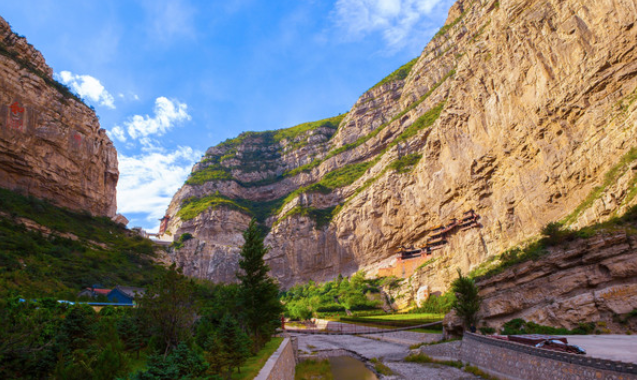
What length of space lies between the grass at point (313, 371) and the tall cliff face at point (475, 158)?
73.2ft

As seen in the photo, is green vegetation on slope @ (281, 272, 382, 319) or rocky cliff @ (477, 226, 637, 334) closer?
rocky cliff @ (477, 226, 637, 334)

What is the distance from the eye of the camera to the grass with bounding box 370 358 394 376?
1729cm

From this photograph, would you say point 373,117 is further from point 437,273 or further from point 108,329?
point 108,329

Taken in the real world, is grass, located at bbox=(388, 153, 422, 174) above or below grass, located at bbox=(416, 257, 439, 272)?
above

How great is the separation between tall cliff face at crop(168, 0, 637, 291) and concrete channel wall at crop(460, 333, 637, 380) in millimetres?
15584

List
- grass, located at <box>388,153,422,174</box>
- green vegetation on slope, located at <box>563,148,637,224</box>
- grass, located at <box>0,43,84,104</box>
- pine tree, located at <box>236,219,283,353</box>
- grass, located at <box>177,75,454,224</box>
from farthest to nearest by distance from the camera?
grass, located at <box>177,75,454,224</box> → grass, located at <box>388,153,422,174</box> → grass, located at <box>0,43,84,104</box> → green vegetation on slope, located at <box>563,148,637,224</box> → pine tree, located at <box>236,219,283,353</box>

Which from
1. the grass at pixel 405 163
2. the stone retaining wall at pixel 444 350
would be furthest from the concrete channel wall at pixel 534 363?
the grass at pixel 405 163

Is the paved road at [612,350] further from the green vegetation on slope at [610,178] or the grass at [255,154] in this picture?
the grass at [255,154]

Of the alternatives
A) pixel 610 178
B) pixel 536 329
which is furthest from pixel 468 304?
pixel 610 178

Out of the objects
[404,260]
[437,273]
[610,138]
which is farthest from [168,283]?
[404,260]

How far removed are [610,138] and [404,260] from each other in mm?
30473

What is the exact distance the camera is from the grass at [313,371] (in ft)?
55.0

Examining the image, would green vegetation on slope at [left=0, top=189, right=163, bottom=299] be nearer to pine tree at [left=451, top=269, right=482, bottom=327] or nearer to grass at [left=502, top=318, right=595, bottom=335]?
pine tree at [left=451, top=269, right=482, bottom=327]

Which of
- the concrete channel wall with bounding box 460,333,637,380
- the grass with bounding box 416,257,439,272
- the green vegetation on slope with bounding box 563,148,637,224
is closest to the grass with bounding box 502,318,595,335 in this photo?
the concrete channel wall with bounding box 460,333,637,380
